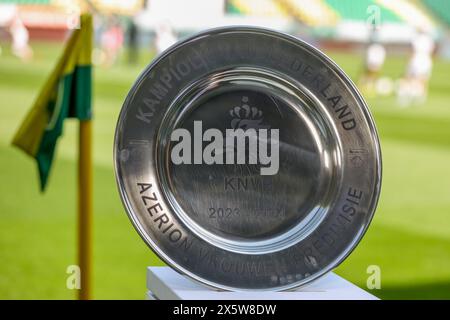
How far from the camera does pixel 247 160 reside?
5.14 ft

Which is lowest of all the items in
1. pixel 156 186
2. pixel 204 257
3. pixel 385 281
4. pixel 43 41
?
pixel 385 281

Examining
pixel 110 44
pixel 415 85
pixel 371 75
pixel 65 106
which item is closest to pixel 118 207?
pixel 65 106

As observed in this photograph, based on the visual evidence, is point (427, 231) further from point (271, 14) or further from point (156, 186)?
point (271, 14)

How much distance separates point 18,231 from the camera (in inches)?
208

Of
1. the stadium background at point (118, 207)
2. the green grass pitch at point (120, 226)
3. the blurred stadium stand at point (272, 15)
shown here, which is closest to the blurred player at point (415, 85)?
the stadium background at point (118, 207)

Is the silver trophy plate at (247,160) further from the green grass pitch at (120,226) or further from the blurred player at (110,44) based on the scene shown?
the blurred player at (110,44)

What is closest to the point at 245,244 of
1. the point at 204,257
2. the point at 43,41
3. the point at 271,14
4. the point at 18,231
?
the point at 204,257

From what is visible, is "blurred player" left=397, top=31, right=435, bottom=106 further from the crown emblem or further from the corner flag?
the crown emblem

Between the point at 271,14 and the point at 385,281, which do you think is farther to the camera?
the point at 271,14

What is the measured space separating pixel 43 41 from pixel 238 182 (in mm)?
22165

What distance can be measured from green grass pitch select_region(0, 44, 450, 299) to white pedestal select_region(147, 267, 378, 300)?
2353mm

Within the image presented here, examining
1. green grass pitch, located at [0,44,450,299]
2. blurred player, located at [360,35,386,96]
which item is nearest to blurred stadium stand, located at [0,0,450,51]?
blurred player, located at [360,35,386,96]

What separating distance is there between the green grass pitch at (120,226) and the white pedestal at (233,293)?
235cm

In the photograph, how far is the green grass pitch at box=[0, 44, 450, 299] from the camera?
14.4 ft
